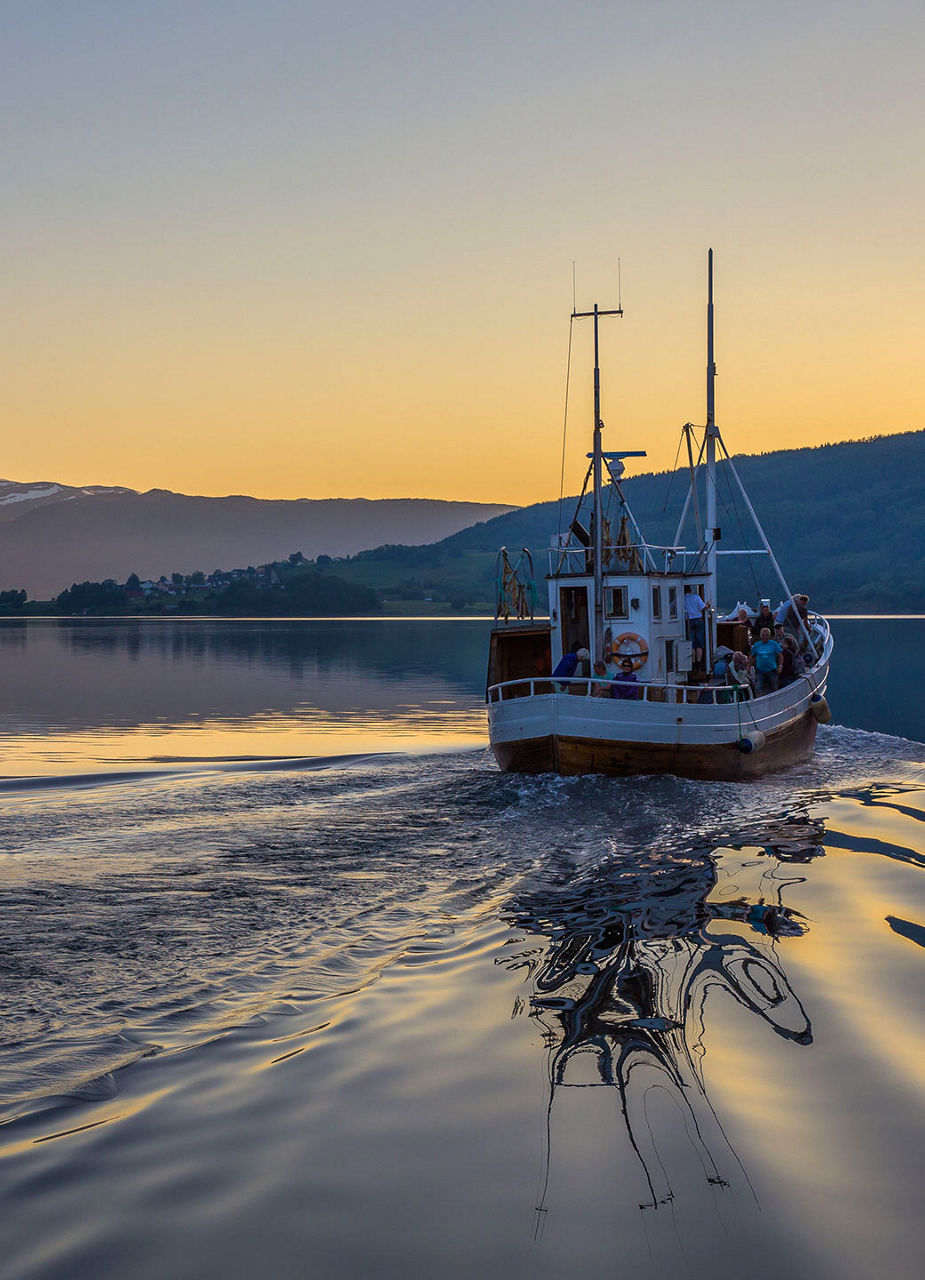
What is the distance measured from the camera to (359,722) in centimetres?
4406

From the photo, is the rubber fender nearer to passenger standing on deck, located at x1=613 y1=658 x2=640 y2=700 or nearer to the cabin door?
the cabin door

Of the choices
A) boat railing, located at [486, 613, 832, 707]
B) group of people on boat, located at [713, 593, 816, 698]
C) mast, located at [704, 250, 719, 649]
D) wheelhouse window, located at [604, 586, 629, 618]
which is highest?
mast, located at [704, 250, 719, 649]

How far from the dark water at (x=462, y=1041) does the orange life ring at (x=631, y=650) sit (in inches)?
221

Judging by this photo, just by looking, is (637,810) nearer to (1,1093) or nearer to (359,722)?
(1,1093)

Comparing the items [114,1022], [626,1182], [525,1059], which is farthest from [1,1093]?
[626,1182]

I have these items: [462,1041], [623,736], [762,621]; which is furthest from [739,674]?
[462,1041]

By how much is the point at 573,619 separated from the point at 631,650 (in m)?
2.00

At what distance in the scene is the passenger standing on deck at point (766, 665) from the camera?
30.5m

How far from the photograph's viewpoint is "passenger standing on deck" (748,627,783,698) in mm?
Answer: 30516

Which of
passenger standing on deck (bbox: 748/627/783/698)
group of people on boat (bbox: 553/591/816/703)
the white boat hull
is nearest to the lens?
the white boat hull

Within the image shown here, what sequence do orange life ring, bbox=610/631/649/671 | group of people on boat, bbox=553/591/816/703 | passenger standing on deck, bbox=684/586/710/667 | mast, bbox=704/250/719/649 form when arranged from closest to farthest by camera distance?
group of people on boat, bbox=553/591/816/703 → orange life ring, bbox=610/631/649/671 → passenger standing on deck, bbox=684/586/710/667 → mast, bbox=704/250/719/649

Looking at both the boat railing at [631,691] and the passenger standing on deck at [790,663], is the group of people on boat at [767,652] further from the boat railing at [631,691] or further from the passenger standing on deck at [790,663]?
the boat railing at [631,691]

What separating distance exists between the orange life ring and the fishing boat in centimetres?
3

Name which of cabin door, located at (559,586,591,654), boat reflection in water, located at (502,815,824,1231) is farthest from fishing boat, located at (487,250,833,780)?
boat reflection in water, located at (502,815,824,1231)
